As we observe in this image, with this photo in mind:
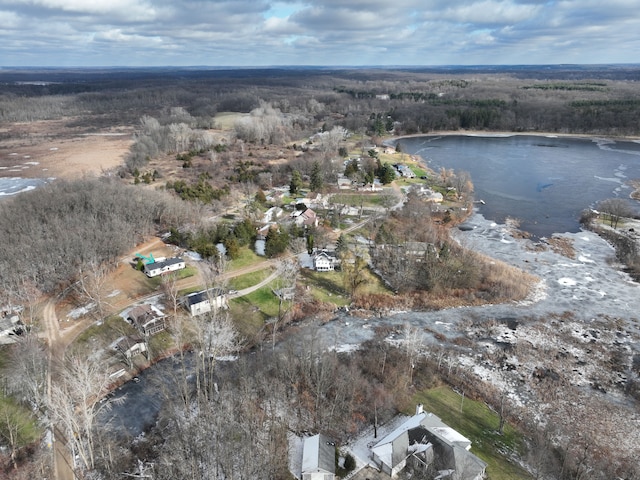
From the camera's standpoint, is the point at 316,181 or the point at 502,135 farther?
the point at 502,135

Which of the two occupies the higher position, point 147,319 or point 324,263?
point 324,263

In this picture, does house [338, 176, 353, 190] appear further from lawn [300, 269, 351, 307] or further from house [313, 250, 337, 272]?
lawn [300, 269, 351, 307]

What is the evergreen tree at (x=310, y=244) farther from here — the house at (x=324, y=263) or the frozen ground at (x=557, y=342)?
the frozen ground at (x=557, y=342)

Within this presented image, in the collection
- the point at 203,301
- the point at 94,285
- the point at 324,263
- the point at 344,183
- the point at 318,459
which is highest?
the point at 344,183

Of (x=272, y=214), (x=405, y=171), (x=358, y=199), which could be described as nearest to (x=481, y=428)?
(x=272, y=214)

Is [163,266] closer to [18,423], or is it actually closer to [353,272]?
[353,272]
